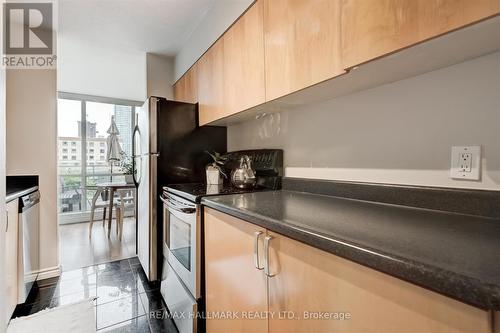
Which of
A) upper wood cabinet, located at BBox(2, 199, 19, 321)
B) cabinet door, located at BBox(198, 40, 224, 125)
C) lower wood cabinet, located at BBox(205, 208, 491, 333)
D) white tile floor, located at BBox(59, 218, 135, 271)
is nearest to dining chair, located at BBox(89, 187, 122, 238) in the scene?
white tile floor, located at BBox(59, 218, 135, 271)

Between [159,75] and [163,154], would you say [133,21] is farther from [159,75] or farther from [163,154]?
[163,154]

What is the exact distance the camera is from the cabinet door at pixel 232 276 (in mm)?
916

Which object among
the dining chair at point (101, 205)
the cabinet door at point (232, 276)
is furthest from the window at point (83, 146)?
the cabinet door at point (232, 276)

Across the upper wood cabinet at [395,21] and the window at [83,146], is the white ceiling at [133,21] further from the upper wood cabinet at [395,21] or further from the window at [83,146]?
the window at [83,146]

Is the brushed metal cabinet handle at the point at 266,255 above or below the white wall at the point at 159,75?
below

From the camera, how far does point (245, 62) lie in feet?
4.83

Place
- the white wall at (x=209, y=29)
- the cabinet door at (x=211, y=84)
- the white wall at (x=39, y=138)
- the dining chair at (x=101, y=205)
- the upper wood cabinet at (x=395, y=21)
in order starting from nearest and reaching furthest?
the upper wood cabinet at (x=395, y=21)
the white wall at (x=209, y=29)
the cabinet door at (x=211, y=84)
the white wall at (x=39, y=138)
the dining chair at (x=101, y=205)

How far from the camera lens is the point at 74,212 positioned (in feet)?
14.8

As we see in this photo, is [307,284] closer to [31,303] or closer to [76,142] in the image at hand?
[31,303]

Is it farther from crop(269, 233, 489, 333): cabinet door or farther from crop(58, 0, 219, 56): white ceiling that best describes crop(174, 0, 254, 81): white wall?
crop(269, 233, 489, 333): cabinet door

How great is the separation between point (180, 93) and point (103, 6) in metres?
0.95

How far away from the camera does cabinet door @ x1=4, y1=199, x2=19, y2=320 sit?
1497 mm

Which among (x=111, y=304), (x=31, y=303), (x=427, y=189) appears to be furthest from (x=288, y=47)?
(x=31, y=303)

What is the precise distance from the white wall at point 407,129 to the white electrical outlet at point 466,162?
0.02 metres
